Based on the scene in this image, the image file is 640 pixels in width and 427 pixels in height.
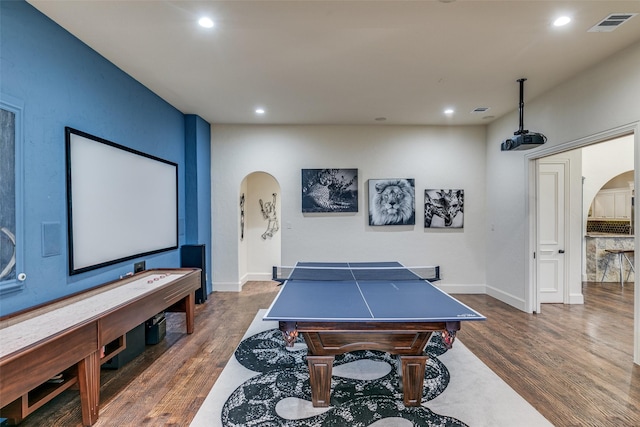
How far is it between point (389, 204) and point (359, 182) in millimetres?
691

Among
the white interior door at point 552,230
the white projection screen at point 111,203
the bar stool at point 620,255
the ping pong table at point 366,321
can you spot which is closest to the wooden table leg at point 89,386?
the white projection screen at point 111,203

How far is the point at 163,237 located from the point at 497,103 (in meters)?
Answer: 5.26

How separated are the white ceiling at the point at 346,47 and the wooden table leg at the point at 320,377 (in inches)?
107

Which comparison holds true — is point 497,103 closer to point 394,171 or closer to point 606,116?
point 606,116

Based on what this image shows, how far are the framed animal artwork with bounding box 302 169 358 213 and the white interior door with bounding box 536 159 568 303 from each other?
9.97 ft

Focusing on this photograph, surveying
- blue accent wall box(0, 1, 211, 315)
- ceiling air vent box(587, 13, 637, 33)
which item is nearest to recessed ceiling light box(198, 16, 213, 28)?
blue accent wall box(0, 1, 211, 315)

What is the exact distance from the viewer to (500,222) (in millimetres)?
5355

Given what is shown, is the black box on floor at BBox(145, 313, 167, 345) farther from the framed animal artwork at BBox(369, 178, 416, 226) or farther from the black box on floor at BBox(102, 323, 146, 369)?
the framed animal artwork at BBox(369, 178, 416, 226)

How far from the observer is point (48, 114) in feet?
8.57

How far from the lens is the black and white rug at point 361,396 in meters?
2.21

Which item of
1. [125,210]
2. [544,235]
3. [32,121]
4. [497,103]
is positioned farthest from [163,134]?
[544,235]

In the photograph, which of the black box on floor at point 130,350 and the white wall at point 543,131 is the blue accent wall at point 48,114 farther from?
the white wall at point 543,131

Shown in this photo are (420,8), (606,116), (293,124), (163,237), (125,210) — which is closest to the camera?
(420,8)

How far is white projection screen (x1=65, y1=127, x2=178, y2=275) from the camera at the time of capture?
2.87 meters
